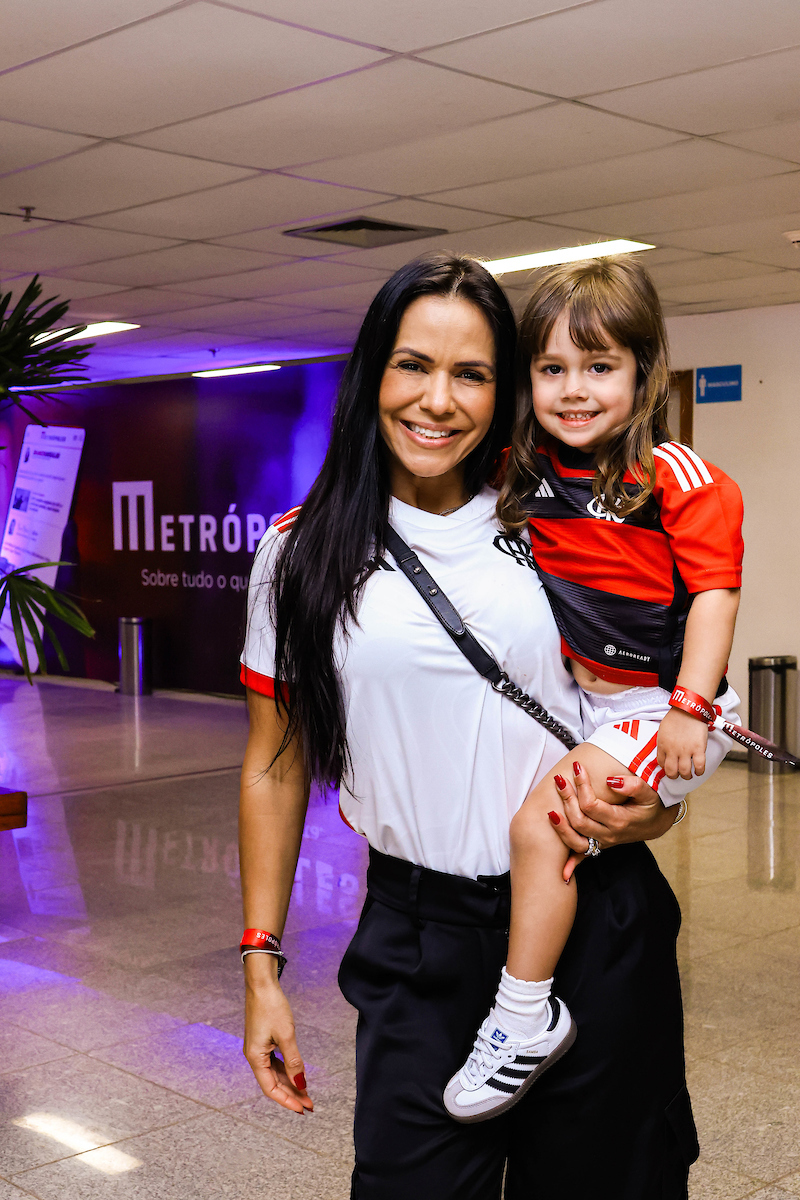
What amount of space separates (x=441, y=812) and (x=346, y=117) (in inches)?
131

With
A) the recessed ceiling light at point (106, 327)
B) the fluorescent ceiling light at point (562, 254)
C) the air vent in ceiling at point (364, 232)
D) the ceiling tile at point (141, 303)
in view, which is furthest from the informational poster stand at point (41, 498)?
the air vent in ceiling at point (364, 232)

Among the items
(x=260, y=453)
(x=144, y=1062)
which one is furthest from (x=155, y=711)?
(x=144, y=1062)

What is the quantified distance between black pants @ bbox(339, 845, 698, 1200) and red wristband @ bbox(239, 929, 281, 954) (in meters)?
0.12

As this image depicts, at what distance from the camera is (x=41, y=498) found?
41.2ft

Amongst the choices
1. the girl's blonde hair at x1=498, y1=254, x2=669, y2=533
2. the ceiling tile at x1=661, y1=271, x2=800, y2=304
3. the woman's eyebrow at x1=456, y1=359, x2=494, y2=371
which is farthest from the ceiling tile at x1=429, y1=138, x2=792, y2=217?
the woman's eyebrow at x1=456, y1=359, x2=494, y2=371

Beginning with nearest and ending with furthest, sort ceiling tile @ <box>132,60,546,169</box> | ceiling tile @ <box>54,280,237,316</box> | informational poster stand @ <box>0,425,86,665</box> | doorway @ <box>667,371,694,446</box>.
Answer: ceiling tile @ <box>132,60,546,169</box> < ceiling tile @ <box>54,280,237,316</box> < doorway @ <box>667,371,694,446</box> < informational poster stand @ <box>0,425,86,665</box>

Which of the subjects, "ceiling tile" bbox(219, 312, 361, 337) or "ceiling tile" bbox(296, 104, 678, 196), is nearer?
"ceiling tile" bbox(296, 104, 678, 196)

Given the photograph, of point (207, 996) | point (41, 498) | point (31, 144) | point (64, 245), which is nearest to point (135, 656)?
point (41, 498)

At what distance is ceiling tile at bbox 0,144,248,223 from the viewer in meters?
4.71

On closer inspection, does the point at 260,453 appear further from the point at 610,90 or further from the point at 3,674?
the point at 610,90

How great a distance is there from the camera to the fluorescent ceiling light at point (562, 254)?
6.21 metres

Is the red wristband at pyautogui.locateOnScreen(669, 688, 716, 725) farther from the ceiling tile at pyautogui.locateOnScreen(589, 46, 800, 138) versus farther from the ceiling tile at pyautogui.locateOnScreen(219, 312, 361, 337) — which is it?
the ceiling tile at pyautogui.locateOnScreen(219, 312, 361, 337)

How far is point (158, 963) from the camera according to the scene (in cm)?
419

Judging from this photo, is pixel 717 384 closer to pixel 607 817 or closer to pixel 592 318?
pixel 592 318
